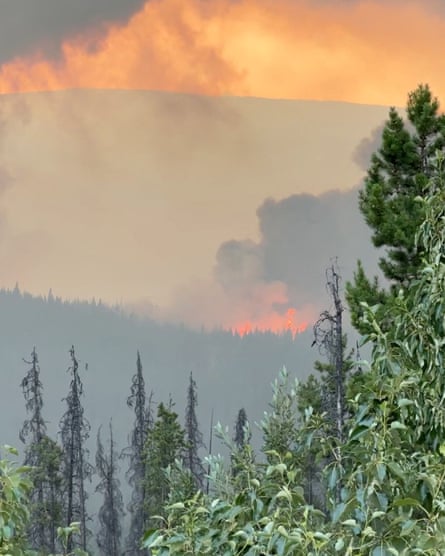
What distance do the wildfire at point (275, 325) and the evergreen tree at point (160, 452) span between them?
109 inches

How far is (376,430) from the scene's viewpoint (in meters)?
1.40

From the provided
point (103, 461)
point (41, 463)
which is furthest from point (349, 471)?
point (103, 461)

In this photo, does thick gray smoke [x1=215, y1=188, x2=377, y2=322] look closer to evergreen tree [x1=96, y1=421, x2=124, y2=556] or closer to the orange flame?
evergreen tree [x1=96, y1=421, x2=124, y2=556]

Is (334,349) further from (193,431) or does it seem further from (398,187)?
(398,187)

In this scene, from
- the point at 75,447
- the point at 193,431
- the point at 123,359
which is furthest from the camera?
the point at 123,359

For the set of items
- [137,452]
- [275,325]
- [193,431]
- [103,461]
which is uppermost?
[275,325]

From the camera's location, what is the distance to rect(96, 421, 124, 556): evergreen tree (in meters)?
14.3

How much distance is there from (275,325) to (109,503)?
5288 millimetres

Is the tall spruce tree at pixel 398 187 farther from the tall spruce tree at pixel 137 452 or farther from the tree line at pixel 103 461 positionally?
the tall spruce tree at pixel 137 452

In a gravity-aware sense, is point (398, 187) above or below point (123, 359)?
above

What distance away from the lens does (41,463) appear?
12.4 m

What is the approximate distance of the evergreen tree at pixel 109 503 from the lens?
46.9ft

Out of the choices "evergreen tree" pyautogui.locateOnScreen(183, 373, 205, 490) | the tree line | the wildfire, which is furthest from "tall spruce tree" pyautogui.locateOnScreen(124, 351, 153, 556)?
the wildfire

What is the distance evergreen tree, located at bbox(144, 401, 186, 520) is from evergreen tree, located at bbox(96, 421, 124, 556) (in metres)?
1.88
